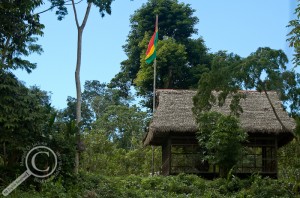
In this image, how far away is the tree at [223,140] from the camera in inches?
635

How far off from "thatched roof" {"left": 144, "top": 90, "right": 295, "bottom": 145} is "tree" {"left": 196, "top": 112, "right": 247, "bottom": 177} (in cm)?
103

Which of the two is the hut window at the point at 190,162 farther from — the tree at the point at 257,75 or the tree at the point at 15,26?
the tree at the point at 15,26

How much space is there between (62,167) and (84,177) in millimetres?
1810

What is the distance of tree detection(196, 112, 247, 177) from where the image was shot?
53.0 feet

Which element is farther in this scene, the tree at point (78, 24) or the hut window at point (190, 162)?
the hut window at point (190, 162)

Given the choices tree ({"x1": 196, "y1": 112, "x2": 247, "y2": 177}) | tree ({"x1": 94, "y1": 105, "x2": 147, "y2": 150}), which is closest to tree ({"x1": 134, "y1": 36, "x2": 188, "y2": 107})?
tree ({"x1": 94, "y1": 105, "x2": 147, "y2": 150})

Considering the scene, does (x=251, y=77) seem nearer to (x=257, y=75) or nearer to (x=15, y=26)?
(x=257, y=75)

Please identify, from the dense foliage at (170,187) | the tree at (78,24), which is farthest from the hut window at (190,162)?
the tree at (78,24)

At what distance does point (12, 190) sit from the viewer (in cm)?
1085

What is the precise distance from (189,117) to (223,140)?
2304 mm

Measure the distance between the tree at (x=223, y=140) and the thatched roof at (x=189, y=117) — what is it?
1028 millimetres

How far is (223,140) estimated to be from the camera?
52.6ft

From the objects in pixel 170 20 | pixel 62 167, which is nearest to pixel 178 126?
pixel 62 167

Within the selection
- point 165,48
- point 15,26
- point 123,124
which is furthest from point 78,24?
point 123,124
